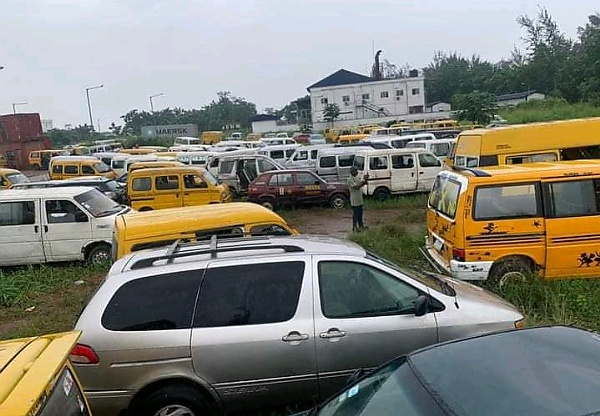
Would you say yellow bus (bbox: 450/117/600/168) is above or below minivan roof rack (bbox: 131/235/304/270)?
above

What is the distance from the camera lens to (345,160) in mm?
20438

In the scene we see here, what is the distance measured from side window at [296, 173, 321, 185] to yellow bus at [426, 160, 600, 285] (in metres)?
9.96

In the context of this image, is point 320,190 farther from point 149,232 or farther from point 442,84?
point 442,84

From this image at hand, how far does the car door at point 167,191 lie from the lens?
54.3ft

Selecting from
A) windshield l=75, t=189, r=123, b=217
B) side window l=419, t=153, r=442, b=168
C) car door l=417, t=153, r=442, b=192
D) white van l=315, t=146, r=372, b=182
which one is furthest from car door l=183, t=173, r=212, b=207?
side window l=419, t=153, r=442, b=168

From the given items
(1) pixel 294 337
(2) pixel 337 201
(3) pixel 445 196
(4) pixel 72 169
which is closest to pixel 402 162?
(2) pixel 337 201

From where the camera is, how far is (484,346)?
289cm

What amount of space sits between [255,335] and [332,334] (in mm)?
624

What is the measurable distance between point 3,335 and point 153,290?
4.60 metres

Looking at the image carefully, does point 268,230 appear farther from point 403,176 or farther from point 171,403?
point 403,176

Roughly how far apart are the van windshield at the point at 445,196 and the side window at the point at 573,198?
1.27 metres

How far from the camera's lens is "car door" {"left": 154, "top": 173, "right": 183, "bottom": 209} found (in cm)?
1655

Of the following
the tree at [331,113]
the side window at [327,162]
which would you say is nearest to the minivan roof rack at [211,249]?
the side window at [327,162]

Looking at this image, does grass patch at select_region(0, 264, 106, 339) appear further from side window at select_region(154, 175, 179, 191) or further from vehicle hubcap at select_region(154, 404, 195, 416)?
side window at select_region(154, 175, 179, 191)
